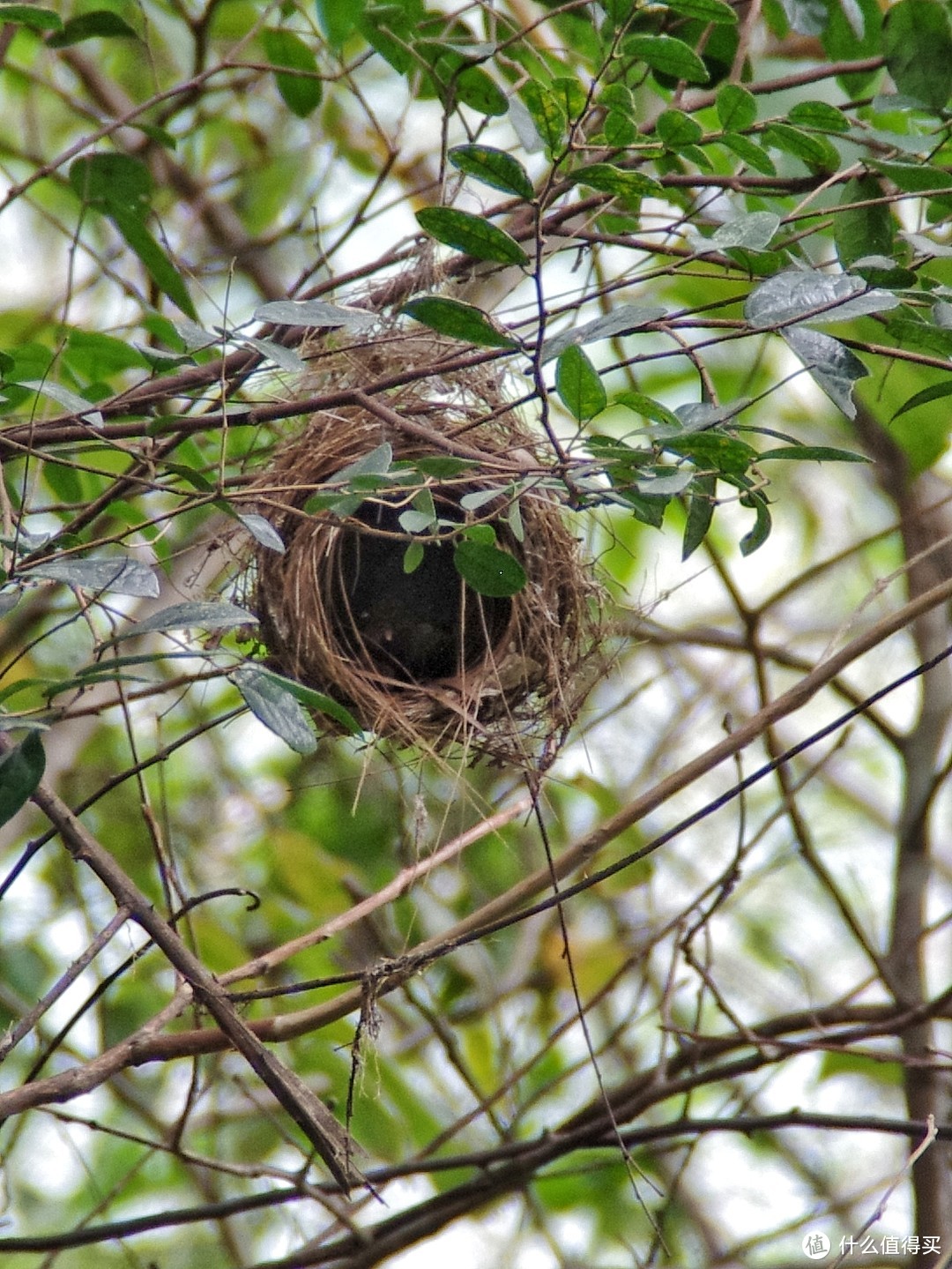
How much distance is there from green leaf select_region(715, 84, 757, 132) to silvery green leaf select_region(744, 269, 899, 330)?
0.28 metres

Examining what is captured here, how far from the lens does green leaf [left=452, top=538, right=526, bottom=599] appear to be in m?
1.02

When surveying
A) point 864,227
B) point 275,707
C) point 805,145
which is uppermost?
point 805,145

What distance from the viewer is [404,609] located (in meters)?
1.31

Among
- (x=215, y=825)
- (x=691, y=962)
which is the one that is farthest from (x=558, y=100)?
(x=215, y=825)

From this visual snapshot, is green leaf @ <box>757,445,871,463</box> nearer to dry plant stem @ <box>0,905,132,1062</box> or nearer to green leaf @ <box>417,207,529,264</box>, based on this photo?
green leaf @ <box>417,207,529,264</box>

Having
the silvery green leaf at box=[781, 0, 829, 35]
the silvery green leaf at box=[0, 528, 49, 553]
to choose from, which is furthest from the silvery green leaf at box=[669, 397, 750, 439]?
the silvery green leaf at box=[781, 0, 829, 35]

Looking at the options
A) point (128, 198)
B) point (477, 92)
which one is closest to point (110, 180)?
point (128, 198)

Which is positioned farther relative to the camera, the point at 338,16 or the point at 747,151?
the point at 338,16

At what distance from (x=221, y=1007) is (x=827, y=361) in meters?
0.63

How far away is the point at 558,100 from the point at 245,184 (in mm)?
1735

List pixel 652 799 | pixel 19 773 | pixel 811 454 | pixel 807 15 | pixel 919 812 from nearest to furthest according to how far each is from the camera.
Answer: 1. pixel 19 773
2. pixel 811 454
3. pixel 652 799
4. pixel 807 15
5. pixel 919 812

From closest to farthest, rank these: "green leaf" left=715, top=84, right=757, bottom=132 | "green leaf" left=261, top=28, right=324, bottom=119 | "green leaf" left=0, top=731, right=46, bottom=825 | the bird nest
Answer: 1. "green leaf" left=0, top=731, right=46, bottom=825
2. "green leaf" left=715, top=84, right=757, bottom=132
3. the bird nest
4. "green leaf" left=261, top=28, right=324, bottom=119

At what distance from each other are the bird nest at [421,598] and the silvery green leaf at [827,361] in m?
0.33

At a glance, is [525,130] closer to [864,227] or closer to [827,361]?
[864,227]
